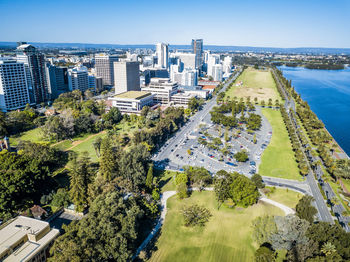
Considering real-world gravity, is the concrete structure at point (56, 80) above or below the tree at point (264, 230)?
above

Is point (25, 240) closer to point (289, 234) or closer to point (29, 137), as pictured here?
point (289, 234)

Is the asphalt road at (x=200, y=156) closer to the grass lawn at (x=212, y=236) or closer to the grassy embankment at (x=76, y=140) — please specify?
the grass lawn at (x=212, y=236)

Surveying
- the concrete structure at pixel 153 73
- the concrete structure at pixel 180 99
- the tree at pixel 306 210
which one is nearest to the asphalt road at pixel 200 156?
the tree at pixel 306 210

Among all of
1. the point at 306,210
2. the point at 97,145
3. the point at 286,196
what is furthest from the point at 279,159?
the point at 97,145

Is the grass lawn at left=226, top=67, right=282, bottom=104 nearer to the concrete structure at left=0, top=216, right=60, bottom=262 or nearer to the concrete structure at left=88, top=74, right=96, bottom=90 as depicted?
the concrete structure at left=88, top=74, right=96, bottom=90

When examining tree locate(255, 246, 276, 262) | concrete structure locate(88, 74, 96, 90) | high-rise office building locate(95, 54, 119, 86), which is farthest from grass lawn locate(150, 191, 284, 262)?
high-rise office building locate(95, 54, 119, 86)

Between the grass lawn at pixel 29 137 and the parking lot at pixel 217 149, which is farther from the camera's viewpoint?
the grass lawn at pixel 29 137
